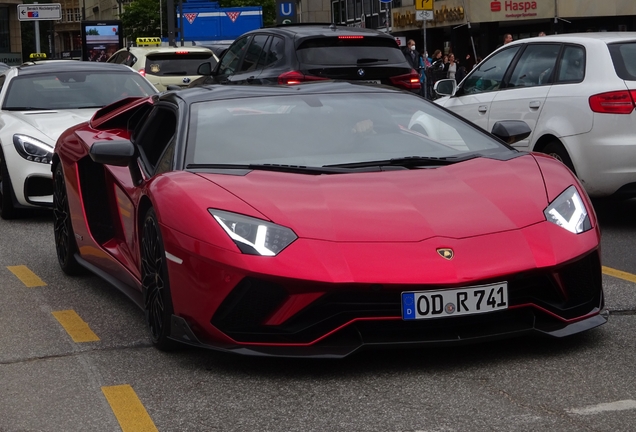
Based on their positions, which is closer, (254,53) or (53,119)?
(53,119)

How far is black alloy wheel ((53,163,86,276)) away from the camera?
7.11 metres

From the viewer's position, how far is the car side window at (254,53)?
47.8ft

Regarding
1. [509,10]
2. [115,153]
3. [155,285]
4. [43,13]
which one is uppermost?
[43,13]

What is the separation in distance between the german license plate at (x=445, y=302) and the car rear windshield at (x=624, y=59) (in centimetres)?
483

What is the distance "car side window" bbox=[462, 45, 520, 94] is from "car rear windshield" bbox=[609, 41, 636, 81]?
1391 millimetres

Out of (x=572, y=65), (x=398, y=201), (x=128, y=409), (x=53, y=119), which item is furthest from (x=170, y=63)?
(x=128, y=409)

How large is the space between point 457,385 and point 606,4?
38.6 metres

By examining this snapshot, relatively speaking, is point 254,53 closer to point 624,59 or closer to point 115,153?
point 624,59

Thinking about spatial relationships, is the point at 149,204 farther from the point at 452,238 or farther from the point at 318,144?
the point at 452,238

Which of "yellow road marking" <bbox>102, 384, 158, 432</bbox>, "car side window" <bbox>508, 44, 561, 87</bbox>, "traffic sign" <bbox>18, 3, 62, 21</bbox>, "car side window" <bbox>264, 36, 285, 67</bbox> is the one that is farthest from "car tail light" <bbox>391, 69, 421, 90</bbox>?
"traffic sign" <bbox>18, 3, 62, 21</bbox>

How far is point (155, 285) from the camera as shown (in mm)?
5094

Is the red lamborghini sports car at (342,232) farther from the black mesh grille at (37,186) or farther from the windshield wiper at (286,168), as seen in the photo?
the black mesh grille at (37,186)

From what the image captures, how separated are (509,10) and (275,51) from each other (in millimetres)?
30046

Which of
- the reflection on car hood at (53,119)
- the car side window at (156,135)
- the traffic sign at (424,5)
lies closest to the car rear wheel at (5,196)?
the reflection on car hood at (53,119)
